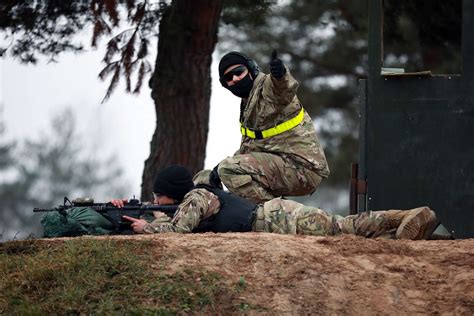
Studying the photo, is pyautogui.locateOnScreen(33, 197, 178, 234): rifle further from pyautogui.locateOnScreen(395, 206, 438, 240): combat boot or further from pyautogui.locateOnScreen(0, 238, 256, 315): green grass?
pyautogui.locateOnScreen(395, 206, 438, 240): combat boot

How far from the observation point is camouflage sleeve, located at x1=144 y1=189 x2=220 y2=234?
9672mm

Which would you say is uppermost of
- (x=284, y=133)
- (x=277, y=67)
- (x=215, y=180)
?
(x=277, y=67)

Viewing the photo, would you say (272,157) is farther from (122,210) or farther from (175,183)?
(122,210)

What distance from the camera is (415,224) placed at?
9.72 metres

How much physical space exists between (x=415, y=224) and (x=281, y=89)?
147 centimetres

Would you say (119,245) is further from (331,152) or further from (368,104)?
(331,152)

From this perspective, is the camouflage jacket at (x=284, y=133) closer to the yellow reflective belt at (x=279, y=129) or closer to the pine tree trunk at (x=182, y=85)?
the yellow reflective belt at (x=279, y=129)

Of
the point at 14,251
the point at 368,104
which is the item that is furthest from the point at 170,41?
the point at 14,251

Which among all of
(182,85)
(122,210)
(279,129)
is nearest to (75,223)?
(122,210)

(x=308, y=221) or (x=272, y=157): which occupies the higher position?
(x=272, y=157)

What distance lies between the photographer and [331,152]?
71.1 ft

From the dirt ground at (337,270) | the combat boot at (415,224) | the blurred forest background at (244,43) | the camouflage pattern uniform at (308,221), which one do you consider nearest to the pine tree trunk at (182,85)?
the blurred forest background at (244,43)

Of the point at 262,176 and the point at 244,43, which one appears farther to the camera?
the point at 244,43

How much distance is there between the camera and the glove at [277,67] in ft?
33.1
